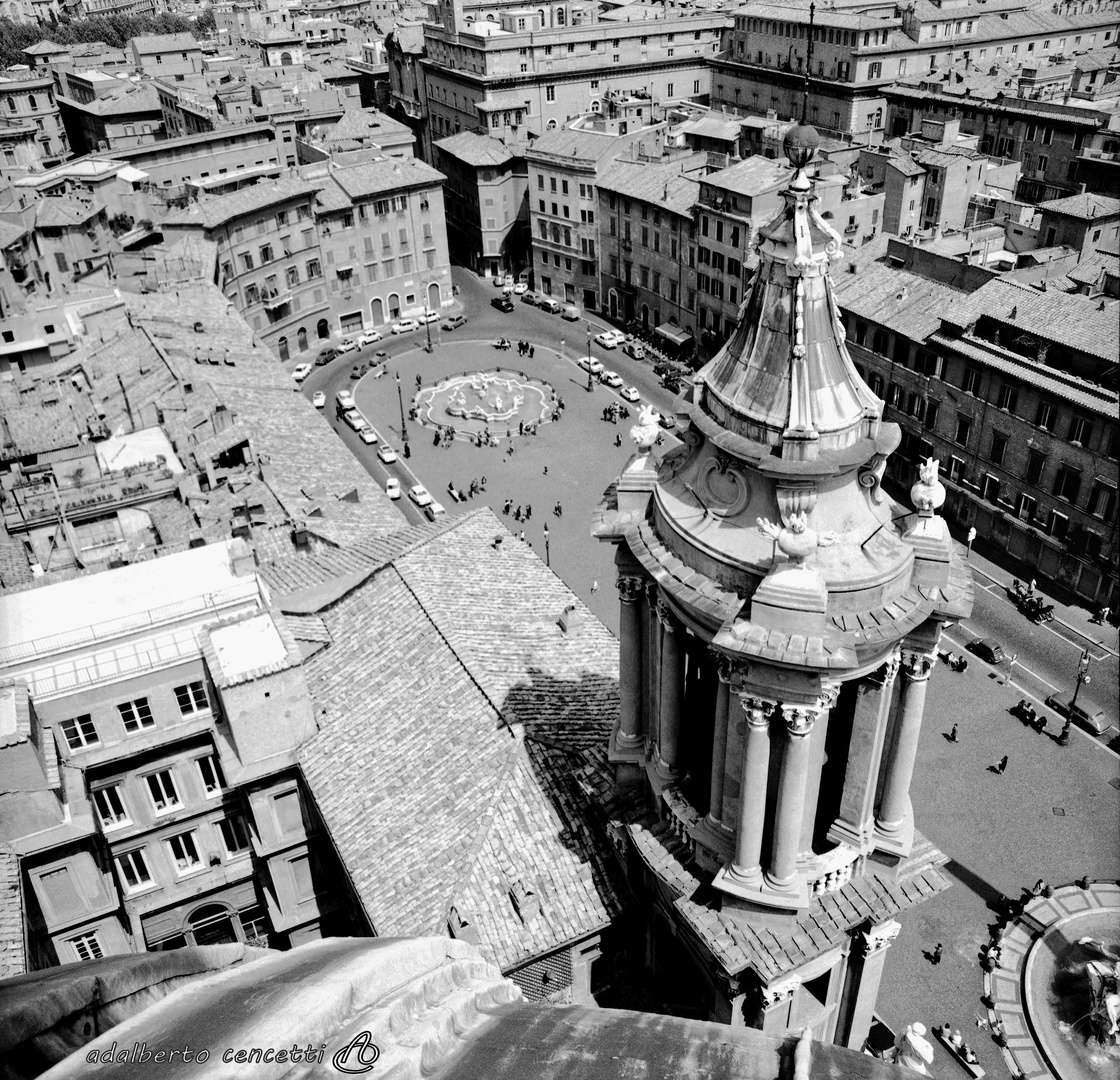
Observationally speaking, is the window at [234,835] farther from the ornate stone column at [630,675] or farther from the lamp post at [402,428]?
the lamp post at [402,428]

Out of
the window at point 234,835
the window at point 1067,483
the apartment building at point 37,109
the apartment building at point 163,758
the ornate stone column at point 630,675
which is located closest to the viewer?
the ornate stone column at point 630,675

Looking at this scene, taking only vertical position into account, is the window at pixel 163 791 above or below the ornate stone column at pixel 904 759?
below

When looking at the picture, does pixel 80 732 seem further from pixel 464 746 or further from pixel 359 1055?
pixel 359 1055

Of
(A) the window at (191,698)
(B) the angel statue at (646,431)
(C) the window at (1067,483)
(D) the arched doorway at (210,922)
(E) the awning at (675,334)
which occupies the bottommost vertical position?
(E) the awning at (675,334)

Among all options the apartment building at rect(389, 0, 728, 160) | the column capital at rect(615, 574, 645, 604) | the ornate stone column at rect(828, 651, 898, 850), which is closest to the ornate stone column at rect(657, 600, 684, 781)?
the column capital at rect(615, 574, 645, 604)

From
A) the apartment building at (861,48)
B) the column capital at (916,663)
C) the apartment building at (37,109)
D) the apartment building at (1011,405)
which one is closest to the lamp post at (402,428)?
the apartment building at (1011,405)

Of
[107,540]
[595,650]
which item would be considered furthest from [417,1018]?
[107,540]

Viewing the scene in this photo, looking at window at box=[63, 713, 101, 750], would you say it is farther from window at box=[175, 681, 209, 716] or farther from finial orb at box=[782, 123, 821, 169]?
finial orb at box=[782, 123, 821, 169]
